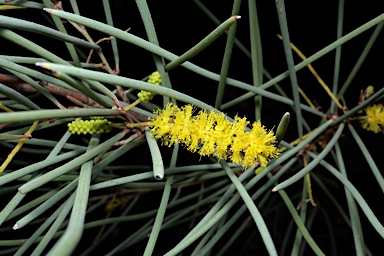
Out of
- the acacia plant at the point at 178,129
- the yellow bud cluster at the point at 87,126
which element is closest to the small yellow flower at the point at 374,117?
the acacia plant at the point at 178,129

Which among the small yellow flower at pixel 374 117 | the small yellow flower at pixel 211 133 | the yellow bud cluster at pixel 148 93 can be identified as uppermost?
the small yellow flower at pixel 374 117

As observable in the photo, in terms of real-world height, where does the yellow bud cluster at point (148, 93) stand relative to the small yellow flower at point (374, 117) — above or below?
below

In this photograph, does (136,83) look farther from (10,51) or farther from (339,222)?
(339,222)

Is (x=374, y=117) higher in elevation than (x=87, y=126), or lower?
higher

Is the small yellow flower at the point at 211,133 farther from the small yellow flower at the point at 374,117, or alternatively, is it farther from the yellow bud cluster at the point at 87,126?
the small yellow flower at the point at 374,117

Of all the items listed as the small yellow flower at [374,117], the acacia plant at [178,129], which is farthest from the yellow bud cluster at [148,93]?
the small yellow flower at [374,117]

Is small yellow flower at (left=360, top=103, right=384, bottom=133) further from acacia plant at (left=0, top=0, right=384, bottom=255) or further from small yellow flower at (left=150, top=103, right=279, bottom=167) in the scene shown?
small yellow flower at (left=150, top=103, right=279, bottom=167)

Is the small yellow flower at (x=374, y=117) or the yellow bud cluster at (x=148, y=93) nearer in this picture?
the yellow bud cluster at (x=148, y=93)

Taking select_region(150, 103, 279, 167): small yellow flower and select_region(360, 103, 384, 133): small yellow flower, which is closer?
select_region(150, 103, 279, 167): small yellow flower

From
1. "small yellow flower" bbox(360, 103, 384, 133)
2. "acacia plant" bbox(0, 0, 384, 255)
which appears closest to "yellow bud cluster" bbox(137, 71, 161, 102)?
"acacia plant" bbox(0, 0, 384, 255)

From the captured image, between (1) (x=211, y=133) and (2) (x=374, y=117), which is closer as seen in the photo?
(1) (x=211, y=133)

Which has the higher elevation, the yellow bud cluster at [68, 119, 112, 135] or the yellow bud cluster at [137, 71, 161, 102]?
the yellow bud cluster at [137, 71, 161, 102]

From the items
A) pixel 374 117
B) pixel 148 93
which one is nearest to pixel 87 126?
pixel 148 93

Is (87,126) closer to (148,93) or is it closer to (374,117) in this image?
(148,93)
